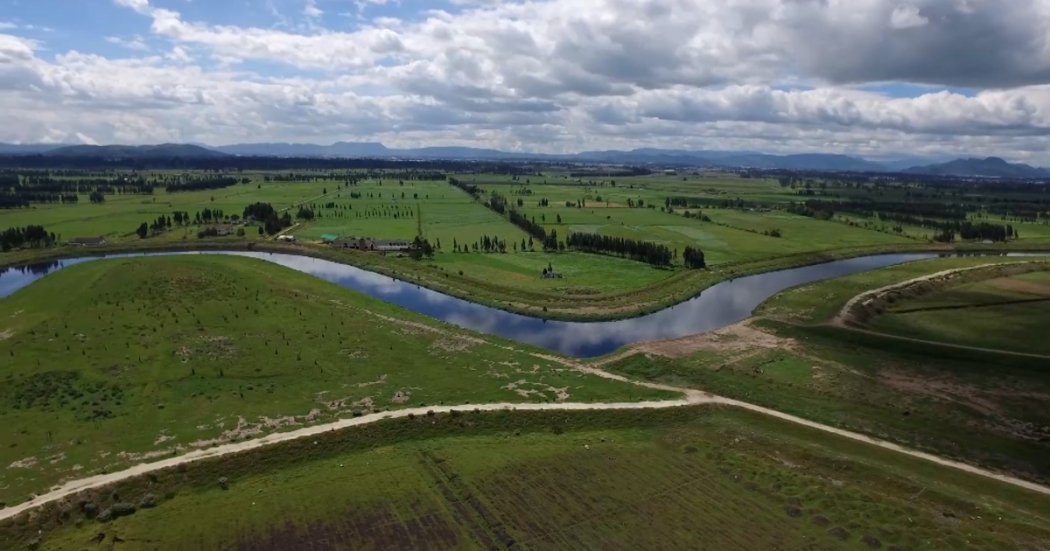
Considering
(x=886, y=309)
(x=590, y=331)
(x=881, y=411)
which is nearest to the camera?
(x=881, y=411)

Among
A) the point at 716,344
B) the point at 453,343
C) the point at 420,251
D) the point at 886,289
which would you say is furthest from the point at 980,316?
the point at 420,251

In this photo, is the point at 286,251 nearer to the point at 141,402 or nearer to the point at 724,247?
the point at 141,402

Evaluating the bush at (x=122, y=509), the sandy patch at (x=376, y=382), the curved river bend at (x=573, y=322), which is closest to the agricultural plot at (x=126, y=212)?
the curved river bend at (x=573, y=322)

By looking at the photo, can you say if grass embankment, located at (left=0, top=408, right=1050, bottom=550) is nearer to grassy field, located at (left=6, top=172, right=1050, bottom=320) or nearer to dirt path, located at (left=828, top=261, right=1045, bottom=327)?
dirt path, located at (left=828, top=261, right=1045, bottom=327)

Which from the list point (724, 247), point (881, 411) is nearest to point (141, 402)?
point (881, 411)

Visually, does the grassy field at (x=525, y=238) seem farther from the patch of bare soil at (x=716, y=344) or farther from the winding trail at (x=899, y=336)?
the winding trail at (x=899, y=336)

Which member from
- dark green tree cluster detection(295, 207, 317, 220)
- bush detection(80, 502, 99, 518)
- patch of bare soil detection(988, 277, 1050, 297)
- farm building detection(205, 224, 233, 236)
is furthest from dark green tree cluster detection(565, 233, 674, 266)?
bush detection(80, 502, 99, 518)

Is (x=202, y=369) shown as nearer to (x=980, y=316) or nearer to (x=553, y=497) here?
(x=553, y=497)
